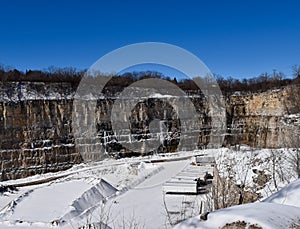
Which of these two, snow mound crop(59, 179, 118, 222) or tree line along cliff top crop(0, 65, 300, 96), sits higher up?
tree line along cliff top crop(0, 65, 300, 96)

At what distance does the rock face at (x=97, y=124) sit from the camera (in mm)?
24984

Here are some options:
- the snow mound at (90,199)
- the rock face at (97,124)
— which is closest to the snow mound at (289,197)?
the snow mound at (90,199)

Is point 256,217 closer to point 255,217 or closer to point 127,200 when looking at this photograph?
point 255,217

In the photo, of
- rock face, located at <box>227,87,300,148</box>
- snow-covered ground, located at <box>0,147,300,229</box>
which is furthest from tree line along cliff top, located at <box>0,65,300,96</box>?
snow-covered ground, located at <box>0,147,300,229</box>

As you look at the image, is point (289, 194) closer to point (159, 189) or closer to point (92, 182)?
point (159, 189)

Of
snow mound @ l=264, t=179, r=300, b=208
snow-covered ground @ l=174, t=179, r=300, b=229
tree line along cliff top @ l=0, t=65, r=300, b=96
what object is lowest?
snow mound @ l=264, t=179, r=300, b=208

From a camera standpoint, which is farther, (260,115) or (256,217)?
(260,115)

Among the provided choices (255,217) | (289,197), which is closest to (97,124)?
(289,197)

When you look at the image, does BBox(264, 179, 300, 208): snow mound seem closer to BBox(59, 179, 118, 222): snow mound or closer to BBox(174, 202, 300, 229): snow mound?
BBox(174, 202, 300, 229): snow mound

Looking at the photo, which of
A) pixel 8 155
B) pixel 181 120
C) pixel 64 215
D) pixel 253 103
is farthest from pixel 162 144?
pixel 64 215

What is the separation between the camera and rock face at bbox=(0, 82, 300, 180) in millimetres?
24984

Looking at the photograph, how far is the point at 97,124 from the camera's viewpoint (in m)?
28.8

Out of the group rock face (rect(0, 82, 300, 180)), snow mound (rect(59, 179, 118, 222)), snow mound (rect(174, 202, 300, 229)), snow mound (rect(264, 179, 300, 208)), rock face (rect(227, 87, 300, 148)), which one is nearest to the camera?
snow mound (rect(174, 202, 300, 229))

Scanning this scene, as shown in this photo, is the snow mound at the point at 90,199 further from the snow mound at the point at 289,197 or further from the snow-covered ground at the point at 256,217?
the snow-covered ground at the point at 256,217
